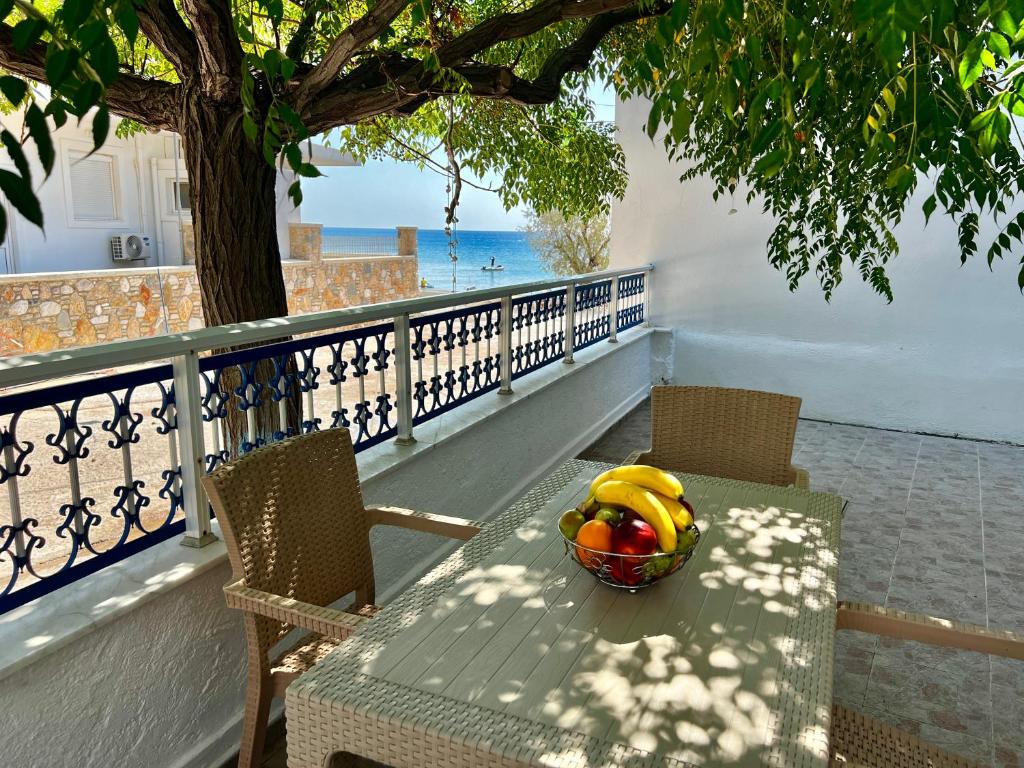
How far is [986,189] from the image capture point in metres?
1.58

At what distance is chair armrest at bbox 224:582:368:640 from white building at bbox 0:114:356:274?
10.1 m

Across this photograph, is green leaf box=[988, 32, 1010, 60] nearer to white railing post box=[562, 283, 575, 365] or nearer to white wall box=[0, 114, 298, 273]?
white railing post box=[562, 283, 575, 365]

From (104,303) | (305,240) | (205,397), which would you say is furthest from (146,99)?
(305,240)

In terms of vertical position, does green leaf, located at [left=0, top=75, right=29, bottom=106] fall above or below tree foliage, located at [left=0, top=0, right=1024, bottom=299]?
below

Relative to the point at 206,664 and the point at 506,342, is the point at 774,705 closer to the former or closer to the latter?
the point at 206,664

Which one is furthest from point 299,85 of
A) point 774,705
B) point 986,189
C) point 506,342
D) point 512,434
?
point 774,705

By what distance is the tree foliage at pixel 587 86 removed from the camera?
101 centimetres

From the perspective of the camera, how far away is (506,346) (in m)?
4.68

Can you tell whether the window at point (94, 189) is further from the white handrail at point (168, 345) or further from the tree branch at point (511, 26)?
the white handrail at point (168, 345)

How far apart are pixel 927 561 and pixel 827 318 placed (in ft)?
10.6

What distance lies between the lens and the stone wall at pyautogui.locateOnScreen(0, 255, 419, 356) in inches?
310

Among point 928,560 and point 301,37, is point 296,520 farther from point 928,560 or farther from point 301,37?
point 928,560

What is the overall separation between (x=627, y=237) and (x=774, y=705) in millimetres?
6740

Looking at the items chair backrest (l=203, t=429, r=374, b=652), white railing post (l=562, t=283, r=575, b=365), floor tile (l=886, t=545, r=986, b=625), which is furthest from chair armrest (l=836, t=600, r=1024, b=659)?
white railing post (l=562, t=283, r=575, b=365)
